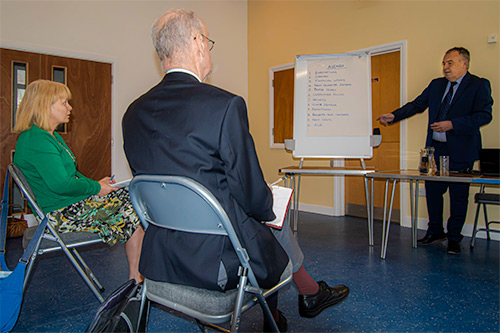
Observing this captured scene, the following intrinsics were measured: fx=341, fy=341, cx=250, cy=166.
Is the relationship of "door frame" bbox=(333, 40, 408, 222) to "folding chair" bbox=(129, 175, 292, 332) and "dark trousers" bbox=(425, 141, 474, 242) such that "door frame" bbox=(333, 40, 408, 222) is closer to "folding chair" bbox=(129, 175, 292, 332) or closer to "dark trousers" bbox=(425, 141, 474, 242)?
"dark trousers" bbox=(425, 141, 474, 242)

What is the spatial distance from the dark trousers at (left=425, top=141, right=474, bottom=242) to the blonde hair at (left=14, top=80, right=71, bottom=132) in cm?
328

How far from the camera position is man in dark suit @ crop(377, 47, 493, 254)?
3.11 meters

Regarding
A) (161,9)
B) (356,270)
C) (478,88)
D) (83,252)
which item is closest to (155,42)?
(356,270)

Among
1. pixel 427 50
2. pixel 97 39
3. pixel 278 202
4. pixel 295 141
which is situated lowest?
pixel 278 202

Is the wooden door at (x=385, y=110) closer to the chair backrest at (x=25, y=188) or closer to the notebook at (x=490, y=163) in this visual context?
the notebook at (x=490, y=163)

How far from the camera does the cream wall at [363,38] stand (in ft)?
11.6

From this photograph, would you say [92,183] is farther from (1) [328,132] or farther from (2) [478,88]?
(2) [478,88]

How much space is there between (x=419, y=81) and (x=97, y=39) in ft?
13.3

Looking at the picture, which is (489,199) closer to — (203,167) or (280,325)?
(280,325)

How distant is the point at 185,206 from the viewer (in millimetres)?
973

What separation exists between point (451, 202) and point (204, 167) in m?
3.05

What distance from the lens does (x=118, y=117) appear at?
15.3ft

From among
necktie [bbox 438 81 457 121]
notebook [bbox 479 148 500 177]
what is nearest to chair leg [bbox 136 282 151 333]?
notebook [bbox 479 148 500 177]

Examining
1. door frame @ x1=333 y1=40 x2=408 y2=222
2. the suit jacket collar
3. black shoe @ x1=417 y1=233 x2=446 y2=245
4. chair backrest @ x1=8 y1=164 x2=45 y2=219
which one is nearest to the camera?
the suit jacket collar
